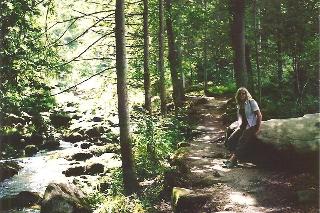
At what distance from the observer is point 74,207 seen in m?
11.3

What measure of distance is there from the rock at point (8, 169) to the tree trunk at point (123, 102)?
946 cm

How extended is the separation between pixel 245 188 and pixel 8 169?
13.6 metres

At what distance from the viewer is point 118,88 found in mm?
10938

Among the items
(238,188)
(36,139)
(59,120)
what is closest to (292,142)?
(238,188)

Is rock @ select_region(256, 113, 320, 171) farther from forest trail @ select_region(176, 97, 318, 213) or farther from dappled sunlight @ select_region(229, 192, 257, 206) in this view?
dappled sunlight @ select_region(229, 192, 257, 206)

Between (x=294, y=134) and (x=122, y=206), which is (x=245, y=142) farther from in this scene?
(x=122, y=206)

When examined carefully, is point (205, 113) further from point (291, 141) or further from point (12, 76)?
point (291, 141)

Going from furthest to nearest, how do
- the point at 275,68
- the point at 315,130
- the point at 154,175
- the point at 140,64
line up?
the point at 275,68
the point at 140,64
the point at 154,175
the point at 315,130

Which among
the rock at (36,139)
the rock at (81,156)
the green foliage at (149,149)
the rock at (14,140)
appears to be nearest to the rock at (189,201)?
the green foliage at (149,149)

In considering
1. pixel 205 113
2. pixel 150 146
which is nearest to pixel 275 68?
pixel 205 113

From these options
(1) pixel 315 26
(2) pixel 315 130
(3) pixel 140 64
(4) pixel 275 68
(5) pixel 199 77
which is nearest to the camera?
(2) pixel 315 130

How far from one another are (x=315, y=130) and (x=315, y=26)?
11.3 metres

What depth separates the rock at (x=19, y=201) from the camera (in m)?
14.2

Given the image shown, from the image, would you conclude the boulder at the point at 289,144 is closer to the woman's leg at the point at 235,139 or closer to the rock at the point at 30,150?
the woman's leg at the point at 235,139
